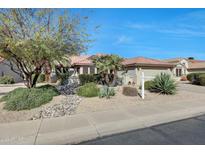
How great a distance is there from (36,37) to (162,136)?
683 cm

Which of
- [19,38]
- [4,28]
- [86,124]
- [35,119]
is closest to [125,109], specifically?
[86,124]

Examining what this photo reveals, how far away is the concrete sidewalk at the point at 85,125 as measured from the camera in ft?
16.9

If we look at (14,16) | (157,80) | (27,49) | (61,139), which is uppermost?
(14,16)

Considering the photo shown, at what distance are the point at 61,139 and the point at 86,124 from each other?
1344 mm

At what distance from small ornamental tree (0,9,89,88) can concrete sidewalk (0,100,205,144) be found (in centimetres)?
375

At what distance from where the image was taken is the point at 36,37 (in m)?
8.70

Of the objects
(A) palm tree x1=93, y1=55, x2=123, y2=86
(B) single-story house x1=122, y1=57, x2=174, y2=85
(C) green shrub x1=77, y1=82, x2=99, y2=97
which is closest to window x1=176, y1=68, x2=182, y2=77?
(B) single-story house x1=122, y1=57, x2=174, y2=85

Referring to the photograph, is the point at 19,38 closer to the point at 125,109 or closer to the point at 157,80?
the point at 125,109

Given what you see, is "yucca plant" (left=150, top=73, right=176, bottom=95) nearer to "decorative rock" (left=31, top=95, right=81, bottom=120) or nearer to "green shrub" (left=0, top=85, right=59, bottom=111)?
"decorative rock" (left=31, top=95, right=81, bottom=120)

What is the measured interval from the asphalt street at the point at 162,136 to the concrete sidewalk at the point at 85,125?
37cm

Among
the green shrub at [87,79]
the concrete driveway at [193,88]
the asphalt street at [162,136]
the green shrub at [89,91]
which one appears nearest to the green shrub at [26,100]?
the green shrub at [89,91]

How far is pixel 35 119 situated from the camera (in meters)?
7.04

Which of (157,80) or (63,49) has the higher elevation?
(63,49)

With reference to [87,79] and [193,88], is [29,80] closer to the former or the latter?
[87,79]
